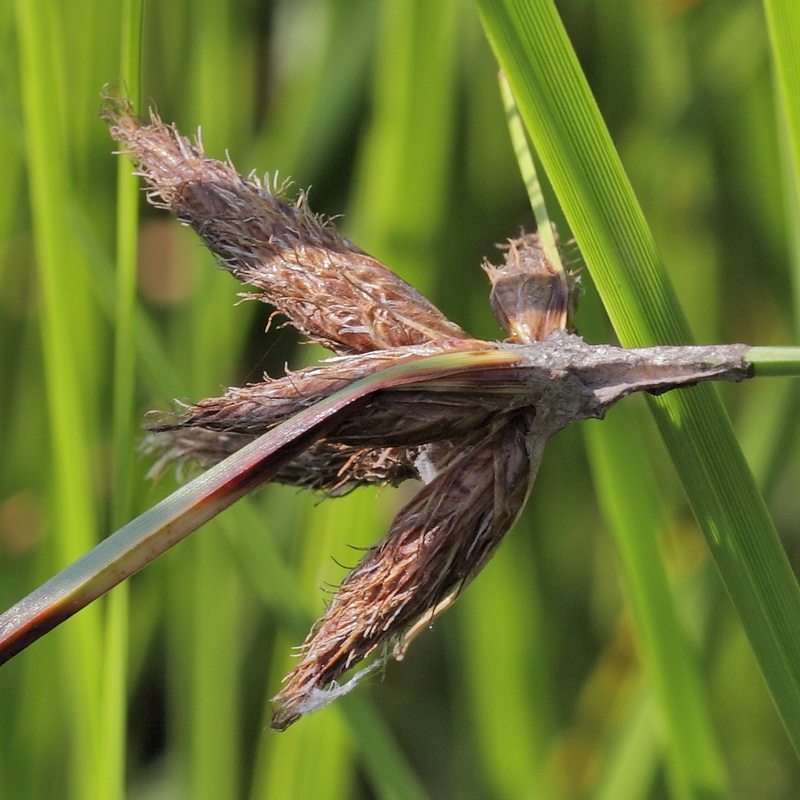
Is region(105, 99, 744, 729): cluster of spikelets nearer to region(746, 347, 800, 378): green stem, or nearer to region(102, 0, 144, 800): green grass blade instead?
region(746, 347, 800, 378): green stem

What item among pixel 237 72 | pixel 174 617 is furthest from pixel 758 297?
pixel 174 617

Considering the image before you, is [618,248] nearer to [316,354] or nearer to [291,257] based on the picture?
[291,257]

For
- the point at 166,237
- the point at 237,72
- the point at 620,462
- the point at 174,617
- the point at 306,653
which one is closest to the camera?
the point at 306,653

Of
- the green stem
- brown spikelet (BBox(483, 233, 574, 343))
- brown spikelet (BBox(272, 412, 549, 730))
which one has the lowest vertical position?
brown spikelet (BBox(272, 412, 549, 730))

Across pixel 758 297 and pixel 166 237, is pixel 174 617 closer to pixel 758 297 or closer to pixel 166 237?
pixel 166 237

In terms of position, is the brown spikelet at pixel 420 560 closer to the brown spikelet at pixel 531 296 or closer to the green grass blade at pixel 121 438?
the brown spikelet at pixel 531 296

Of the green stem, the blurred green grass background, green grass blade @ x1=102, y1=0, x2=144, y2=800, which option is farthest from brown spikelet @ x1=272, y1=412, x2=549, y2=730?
the blurred green grass background
